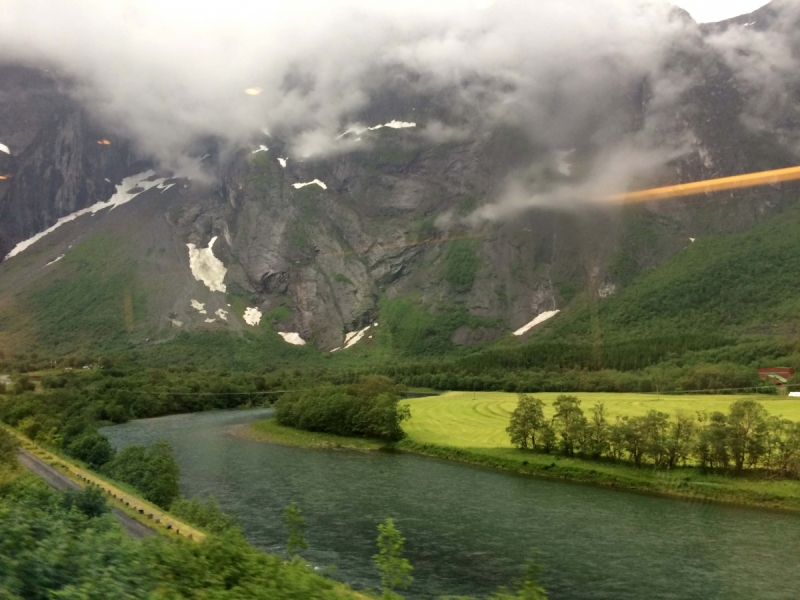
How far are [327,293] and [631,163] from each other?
87.9 metres

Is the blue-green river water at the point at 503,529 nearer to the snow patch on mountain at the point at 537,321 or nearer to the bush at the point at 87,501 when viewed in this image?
the bush at the point at 87,501

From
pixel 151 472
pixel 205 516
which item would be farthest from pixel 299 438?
pixel 205 516

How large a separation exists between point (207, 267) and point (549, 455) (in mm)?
152537

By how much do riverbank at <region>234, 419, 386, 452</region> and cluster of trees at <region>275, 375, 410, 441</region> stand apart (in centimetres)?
107

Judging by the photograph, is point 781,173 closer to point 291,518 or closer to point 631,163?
point 631,163

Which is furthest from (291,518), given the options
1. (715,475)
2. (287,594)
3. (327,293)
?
(327,293)

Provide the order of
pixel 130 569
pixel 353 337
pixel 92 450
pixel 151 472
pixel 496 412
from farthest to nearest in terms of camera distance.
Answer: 1. pixel 353 337
2. pixel 496 412
3. pixel 92 450
4. pixel 151 472
5. pixel 130 569

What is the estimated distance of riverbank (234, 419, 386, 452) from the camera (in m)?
60.4

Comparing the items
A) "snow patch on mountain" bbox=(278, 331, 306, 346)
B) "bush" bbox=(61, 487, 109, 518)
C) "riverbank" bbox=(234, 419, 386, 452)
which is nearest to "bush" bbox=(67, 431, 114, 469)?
"riverbank" bbox=(234, 419, 386, 452)

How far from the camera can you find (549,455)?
48312 millimetres

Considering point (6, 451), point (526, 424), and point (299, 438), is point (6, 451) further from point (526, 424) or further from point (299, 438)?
point (526, 424)

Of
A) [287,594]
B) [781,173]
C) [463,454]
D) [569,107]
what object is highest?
[569,107]

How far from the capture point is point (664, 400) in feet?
200

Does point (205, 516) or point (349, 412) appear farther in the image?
point (349, 412)
